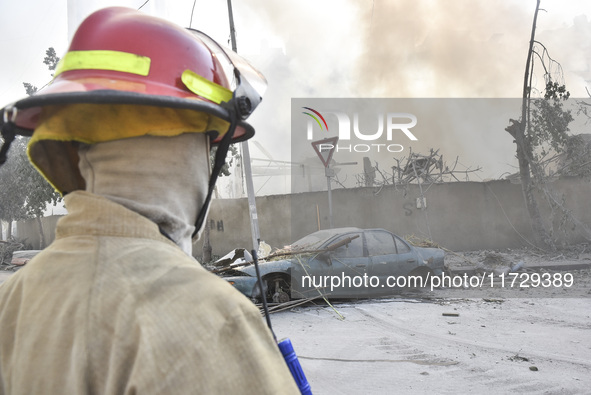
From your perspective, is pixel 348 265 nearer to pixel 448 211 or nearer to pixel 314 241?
pixel 314 241

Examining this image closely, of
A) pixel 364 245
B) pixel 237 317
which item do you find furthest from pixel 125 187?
pixel 364 245

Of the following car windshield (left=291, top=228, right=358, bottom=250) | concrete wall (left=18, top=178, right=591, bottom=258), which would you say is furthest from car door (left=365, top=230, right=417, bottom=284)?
concrete wall (left=18, top=178, right=591, bottom=258)

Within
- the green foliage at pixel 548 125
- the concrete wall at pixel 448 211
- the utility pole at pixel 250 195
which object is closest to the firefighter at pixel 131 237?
the utility pole at pixel 250 195

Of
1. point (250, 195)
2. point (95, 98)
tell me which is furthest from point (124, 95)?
point (250, 195)

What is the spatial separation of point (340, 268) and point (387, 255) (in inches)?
41.6

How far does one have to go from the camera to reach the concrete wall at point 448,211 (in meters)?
14.3

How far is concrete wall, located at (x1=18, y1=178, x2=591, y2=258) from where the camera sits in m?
14.3

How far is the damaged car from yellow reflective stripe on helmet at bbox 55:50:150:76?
5.79 metres

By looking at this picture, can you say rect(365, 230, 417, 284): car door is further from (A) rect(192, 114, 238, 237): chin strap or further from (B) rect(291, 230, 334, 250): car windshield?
(A) rect(192, 114, 238, 237): chin strap

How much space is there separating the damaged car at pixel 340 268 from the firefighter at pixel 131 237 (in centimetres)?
573

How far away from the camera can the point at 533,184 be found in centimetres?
1335

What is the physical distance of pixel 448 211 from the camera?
14.4m

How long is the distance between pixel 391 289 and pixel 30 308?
309 inches

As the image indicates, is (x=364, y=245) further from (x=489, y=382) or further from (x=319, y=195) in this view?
(x=319, y=195)
